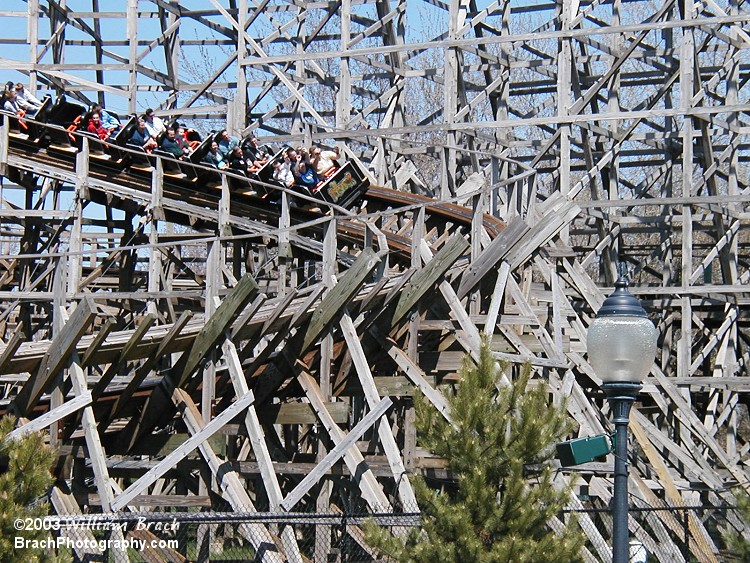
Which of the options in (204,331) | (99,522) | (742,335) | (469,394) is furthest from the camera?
(742,335)

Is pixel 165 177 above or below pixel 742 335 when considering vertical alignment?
above

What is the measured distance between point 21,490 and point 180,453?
10.5 ft

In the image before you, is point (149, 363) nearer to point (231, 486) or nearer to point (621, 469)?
point (231, 486)

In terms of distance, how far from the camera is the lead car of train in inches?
735

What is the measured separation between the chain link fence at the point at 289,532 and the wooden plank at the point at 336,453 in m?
0.38

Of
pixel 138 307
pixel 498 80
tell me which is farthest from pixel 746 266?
pixel 138 307

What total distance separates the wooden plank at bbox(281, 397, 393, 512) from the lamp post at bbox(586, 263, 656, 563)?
5275 mm

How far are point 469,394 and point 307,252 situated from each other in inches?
388

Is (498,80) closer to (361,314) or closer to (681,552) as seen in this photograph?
(361,314)

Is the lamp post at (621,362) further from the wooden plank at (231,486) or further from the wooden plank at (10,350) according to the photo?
the wooden plank at (10,350)

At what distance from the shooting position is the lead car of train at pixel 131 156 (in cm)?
1867

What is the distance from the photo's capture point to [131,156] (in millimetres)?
19016

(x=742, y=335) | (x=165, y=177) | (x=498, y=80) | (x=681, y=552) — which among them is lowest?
(x=681, y=552)

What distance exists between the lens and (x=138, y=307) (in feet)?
68.0
